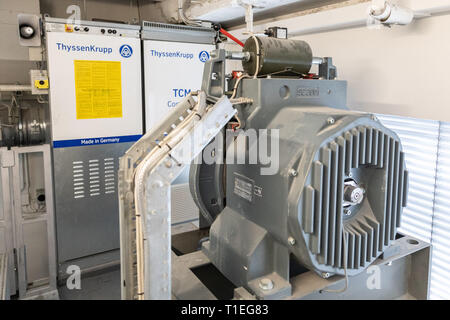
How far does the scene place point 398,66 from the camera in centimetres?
162

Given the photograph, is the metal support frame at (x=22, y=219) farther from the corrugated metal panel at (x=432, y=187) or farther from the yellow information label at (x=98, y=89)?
the corrugated metal panel at (x=432, y=187)

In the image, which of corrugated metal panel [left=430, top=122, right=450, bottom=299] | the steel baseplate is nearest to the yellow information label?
the steel baseplate

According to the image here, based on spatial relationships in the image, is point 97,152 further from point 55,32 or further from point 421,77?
point 421,77

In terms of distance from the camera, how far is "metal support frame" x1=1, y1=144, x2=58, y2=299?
2344 mm

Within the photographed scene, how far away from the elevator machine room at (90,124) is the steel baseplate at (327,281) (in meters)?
1.64

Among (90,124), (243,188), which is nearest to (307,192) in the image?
(243,188)

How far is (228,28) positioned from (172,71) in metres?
0.70

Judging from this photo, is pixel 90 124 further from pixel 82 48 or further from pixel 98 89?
pixel 82 48

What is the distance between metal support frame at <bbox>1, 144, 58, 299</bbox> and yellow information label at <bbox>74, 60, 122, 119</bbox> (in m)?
0.40

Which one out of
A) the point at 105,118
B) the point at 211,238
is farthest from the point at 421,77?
the point at 105,118

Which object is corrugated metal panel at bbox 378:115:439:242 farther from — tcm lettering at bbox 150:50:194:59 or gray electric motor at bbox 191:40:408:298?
tcm lettering at bbox 150:50:194:59

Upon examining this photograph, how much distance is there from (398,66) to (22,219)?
246 centimetres

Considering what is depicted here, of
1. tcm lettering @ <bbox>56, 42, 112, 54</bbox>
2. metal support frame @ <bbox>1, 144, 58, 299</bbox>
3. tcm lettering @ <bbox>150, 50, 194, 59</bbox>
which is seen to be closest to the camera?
metal support frame @ <bbox>1, 144, 58, 299</bbox>

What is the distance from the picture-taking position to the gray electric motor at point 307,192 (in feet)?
2.87
